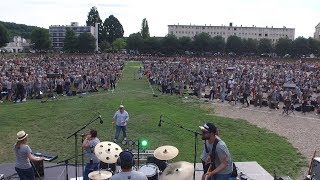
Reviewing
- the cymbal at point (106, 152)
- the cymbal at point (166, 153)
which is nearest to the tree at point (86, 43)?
the cymbal at point (166, 153)

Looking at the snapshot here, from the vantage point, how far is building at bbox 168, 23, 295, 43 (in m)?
168

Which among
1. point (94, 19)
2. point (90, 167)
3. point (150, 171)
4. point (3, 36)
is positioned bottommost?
point (150, 171)

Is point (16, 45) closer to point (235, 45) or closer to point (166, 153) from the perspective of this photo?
point (235, 45)

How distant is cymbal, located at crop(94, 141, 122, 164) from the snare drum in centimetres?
110

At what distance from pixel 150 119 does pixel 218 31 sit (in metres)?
153

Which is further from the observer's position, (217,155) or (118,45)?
(118,45)

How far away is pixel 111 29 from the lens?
127 metres

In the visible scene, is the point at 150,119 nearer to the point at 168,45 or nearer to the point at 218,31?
the point at 168,45

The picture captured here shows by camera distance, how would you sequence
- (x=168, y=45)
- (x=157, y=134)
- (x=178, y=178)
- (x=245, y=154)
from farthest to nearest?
(x=168, y=45), (x=157, y=134), (x=245, y=154), (x=178, y=178)

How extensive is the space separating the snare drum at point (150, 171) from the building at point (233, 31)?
160 meters

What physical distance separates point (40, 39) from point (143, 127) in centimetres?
9513

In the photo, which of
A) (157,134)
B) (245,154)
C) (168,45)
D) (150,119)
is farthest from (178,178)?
(168,45)

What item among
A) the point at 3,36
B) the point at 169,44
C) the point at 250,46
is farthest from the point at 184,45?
the point at 3,36

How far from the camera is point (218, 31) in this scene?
167500 millimetres
